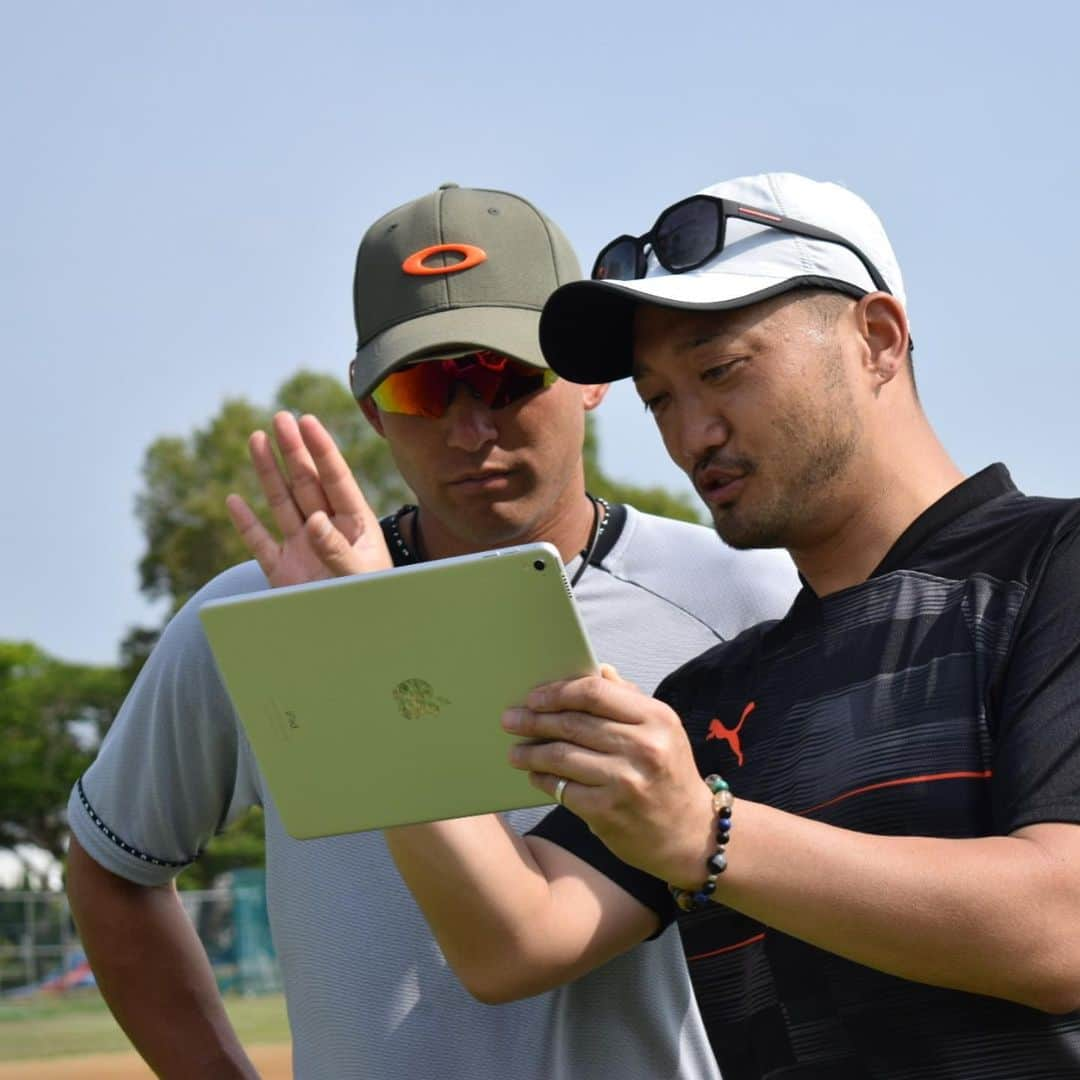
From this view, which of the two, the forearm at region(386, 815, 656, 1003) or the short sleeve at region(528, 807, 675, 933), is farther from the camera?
the short sleeve at region(528, 807, 675, 933)

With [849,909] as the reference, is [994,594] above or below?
above

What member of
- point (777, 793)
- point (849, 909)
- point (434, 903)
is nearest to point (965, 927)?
point (849, 909)

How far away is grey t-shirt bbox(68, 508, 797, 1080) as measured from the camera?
13.0ft

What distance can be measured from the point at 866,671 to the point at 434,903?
881 millimetres

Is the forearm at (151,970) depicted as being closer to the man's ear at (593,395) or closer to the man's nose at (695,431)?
the man's ear at (593,395)

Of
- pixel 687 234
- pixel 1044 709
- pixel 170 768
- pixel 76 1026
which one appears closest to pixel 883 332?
pixel 687 234

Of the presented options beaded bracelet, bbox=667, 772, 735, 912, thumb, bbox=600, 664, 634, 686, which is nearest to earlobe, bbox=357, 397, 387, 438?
thumb, bbox=600, 664, 634, 686

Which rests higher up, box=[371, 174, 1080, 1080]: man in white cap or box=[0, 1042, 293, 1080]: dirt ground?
box=[371, 174, 1080, 1080]: man in white cap

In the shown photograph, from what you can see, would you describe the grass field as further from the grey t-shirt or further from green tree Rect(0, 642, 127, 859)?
green tree Rect(0, 642, 127, 859)

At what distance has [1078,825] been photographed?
108 inches

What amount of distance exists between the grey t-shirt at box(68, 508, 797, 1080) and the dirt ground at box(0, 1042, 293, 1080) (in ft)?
40.4

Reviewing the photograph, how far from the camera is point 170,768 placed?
15.1ft

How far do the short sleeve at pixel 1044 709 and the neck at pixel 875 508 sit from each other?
0.39 metres

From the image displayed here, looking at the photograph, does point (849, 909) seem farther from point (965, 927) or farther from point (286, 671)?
point (286, 671)
